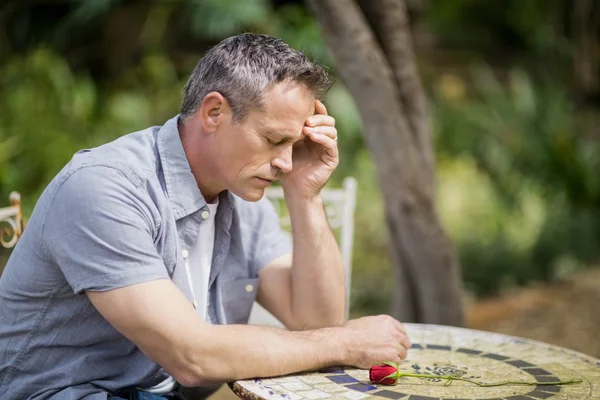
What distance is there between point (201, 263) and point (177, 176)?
273 mm

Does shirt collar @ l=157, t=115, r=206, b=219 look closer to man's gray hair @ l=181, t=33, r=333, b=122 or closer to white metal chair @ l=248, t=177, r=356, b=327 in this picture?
man's gray hair @ l=181, t=33, r=333, b=122

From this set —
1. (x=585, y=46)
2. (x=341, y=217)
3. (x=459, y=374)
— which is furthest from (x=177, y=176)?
(x=585, y=46)

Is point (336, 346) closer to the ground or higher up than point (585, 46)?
closer to the ground

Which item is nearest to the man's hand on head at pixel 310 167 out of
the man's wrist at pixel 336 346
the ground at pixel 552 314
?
the man's wrist at pixel 336 346

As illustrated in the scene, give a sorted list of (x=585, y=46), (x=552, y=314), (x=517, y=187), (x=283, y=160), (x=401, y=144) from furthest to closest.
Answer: (x=585, y=46)
(x=517, y=187)
(x=552, y=314)
(x=401, y=144)
(x=283, y=160)

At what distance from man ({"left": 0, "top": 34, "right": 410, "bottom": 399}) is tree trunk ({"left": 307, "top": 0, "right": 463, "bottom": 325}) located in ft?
3.59

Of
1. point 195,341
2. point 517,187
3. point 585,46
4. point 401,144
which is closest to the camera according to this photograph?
point 195,341

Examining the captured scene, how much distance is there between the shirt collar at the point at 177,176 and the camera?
84.7 inches

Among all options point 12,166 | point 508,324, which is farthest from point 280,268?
point 12,166

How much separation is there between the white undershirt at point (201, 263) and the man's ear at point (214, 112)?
0.27 metres

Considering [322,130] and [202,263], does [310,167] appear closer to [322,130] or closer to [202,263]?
[322,130]

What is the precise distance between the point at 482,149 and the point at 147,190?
626 centimetres

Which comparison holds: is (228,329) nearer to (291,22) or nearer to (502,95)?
(502,95)

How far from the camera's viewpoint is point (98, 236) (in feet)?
6.13
